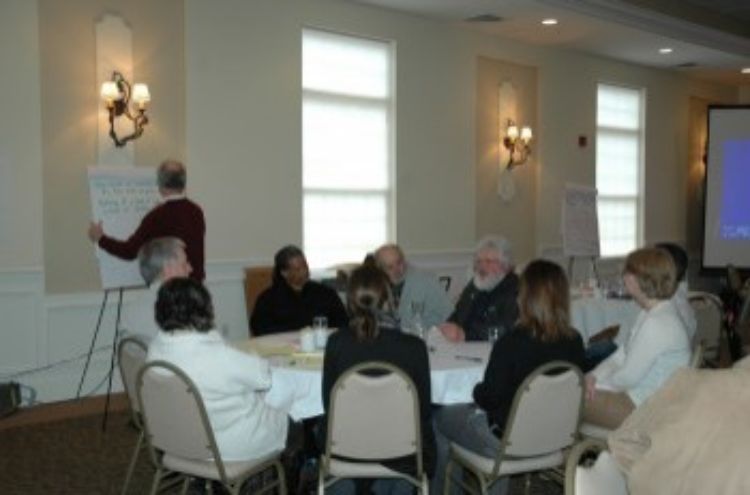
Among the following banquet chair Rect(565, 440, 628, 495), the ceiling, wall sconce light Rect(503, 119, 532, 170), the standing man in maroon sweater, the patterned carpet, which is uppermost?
the ceiling

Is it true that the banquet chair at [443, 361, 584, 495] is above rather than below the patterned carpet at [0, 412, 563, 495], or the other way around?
above

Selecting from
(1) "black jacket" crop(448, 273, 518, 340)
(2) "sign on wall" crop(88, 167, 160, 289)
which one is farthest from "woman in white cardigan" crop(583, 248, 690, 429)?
(2) "sign on wall" crop(88, 167, 160, 289)

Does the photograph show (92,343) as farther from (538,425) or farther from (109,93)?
(538,425)

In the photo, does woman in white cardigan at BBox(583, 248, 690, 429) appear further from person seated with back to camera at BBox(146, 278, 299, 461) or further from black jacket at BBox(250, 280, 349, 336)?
black jacket at BBox(250, 280, 349, 336)

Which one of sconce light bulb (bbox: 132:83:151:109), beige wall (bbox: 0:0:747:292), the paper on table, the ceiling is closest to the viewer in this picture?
the paper on table

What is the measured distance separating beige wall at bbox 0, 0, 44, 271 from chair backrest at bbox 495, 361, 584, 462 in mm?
3833

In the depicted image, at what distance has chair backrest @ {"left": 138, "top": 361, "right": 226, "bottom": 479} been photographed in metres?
2.97

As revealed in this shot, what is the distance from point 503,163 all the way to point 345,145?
225cm

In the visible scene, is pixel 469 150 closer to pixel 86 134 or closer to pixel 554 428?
pixel 86 134

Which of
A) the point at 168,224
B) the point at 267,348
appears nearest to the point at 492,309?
the point at 267,348

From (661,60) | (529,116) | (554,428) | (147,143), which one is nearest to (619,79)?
(661,60)

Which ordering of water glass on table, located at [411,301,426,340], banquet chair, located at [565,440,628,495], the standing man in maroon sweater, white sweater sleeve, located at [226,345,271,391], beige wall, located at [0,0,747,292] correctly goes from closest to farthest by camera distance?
banquet chair, located at [565,440,628,495] → white sweater sleeve, located at [226,345,271,391] → water glass on table, located at [411,301,426,340] → the standing man in maroon sweater → beige wall, located at [0,0,747,292]

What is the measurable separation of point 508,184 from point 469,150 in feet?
2.44

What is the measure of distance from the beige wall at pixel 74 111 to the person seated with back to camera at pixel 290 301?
1659mm
